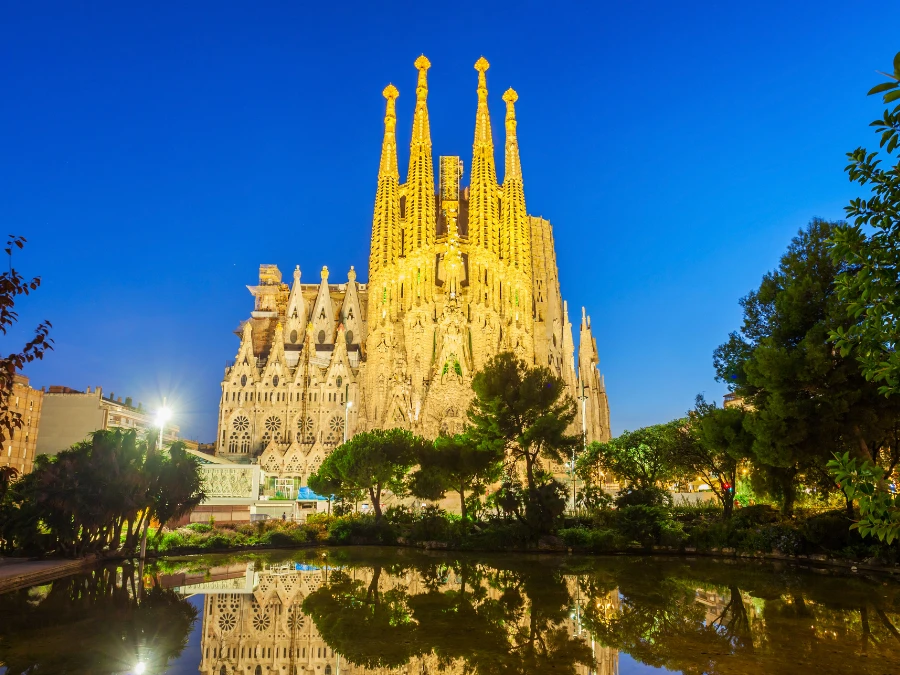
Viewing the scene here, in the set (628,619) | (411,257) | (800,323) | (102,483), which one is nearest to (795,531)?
(800,323)

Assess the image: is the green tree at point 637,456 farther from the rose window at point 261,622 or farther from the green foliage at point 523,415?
the rose window at point 261,622

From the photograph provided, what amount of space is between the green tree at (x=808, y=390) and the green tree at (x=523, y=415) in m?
6.60

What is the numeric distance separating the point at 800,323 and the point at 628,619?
40.0 ft

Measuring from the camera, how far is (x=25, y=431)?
53.8m

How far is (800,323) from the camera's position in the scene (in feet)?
60.3

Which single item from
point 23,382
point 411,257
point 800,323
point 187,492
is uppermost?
point 411,257

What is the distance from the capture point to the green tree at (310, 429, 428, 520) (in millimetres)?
27438

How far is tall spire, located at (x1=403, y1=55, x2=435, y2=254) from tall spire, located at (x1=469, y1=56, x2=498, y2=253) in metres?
4.10

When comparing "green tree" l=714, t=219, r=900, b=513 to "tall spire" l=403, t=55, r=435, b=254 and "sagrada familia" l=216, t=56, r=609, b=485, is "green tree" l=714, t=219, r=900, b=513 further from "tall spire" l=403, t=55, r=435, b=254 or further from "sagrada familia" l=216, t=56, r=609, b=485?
"tall spire" l=403, t=55, r=435, b=254

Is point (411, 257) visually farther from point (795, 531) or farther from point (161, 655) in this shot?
point (161, 655)

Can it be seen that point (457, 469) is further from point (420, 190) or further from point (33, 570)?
point (420, 190)

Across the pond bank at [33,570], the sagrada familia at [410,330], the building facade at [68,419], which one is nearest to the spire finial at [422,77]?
the sagrada familia at [410,330]

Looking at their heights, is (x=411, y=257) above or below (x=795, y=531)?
above

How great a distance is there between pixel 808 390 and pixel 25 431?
193 feet
